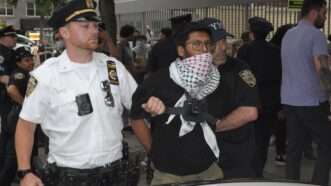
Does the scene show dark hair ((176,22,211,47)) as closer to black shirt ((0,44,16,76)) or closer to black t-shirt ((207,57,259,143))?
black t-shirt ((207,57,259,143))

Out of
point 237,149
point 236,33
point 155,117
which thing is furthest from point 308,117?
point 236,33

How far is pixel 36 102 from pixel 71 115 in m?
0.20

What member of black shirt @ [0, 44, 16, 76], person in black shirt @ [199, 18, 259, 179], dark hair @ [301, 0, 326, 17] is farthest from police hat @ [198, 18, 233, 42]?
black shirt @ [0, 44, 16, 76]

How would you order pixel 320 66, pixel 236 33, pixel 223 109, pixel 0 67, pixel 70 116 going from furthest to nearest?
pixel 236 33 → pixel 0 67 → pixel 320 66 → pixel 223 109 → pixel 70 116

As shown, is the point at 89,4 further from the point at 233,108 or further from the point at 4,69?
the point at 4,69

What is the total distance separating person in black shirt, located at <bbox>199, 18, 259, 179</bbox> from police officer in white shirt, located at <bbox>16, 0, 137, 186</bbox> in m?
0.59

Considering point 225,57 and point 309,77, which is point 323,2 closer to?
point 309,77

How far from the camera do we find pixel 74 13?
3229mm

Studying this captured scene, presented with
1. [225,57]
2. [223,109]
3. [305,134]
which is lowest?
[305,134]

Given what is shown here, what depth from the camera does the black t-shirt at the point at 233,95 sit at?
11.1 feet

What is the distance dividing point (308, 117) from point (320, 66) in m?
0.48

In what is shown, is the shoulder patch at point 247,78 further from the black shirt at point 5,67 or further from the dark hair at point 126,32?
the dark hair at point 126,32

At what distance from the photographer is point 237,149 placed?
12.3 ft

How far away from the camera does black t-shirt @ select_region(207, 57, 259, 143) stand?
3.37 m
